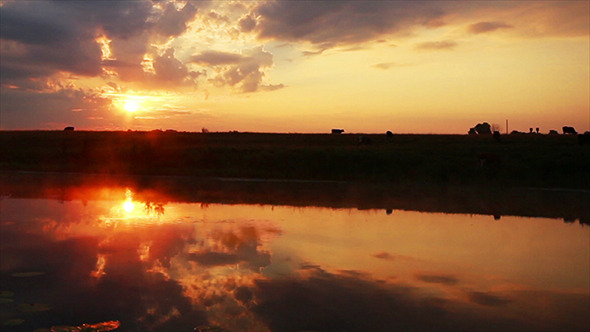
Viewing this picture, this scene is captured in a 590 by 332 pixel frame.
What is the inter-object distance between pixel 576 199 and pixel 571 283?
58.9 ft

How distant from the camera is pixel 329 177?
3781 centimetres

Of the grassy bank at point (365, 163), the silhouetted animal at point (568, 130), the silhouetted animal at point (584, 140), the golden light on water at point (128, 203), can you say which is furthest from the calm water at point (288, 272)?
the silhouetted animal at point (568, 130)

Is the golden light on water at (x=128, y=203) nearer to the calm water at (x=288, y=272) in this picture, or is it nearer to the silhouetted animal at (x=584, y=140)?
the calm water at (x=288, y=272)

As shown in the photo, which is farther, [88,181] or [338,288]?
[88,181]

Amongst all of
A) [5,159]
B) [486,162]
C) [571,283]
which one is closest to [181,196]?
[571,283]

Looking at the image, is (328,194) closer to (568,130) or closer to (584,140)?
(584,140)

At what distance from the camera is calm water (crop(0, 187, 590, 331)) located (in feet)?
29.2

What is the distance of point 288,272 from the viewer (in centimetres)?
1200

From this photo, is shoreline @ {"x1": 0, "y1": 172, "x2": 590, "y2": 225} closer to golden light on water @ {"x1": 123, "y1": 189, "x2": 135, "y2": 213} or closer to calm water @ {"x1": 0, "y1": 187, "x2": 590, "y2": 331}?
golden light on water @ {"x1": 123, "y1": 189, "x2": 135, "y2": 213}

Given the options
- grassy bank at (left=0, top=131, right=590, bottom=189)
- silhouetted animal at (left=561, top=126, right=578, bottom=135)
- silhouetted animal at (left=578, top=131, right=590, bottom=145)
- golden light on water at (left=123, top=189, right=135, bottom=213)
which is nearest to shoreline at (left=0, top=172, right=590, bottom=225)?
golden light on water at (left=123, top=189, right=135, bottom=213)

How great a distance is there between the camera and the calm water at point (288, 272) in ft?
29.2

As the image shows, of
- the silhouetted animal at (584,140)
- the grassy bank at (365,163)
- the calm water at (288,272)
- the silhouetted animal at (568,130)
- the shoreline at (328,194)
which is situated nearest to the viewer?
the calm water at (288,272)

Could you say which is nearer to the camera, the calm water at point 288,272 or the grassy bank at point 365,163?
the calm water at point 288,272

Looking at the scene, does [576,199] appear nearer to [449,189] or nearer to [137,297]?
[449,189]
